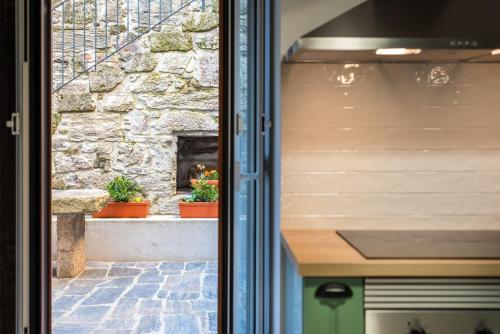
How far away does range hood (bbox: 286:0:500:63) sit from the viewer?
1.66 m

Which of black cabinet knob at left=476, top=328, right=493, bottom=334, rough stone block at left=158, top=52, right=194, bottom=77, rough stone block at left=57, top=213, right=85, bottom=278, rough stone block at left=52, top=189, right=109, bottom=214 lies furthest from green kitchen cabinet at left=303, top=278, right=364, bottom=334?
rough stone block at left=158, top=52, right=194, bottom=77

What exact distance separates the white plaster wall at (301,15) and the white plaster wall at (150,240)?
3.36m

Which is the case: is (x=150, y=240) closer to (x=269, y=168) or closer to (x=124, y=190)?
(x=124, y=190)

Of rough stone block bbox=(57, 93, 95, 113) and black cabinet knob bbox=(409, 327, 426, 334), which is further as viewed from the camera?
rough stone block bbox=(57, 93, 95, 113)

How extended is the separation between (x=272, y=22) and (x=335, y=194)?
77 cm

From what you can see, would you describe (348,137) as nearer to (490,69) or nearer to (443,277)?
(490,69)

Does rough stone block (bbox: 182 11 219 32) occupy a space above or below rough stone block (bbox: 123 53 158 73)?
above

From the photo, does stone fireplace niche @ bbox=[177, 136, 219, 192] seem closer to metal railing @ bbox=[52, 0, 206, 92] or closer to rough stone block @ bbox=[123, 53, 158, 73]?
rough stone block @ bbox=[123, 53, 158, 73]

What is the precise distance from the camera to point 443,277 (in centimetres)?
157

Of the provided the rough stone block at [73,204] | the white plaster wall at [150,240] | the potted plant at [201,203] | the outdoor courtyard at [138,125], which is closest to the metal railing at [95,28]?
the outdoor courtyard at [138,125]

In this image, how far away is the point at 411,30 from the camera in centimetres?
173

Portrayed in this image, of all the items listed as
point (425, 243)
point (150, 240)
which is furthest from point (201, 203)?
point (425, 243)
